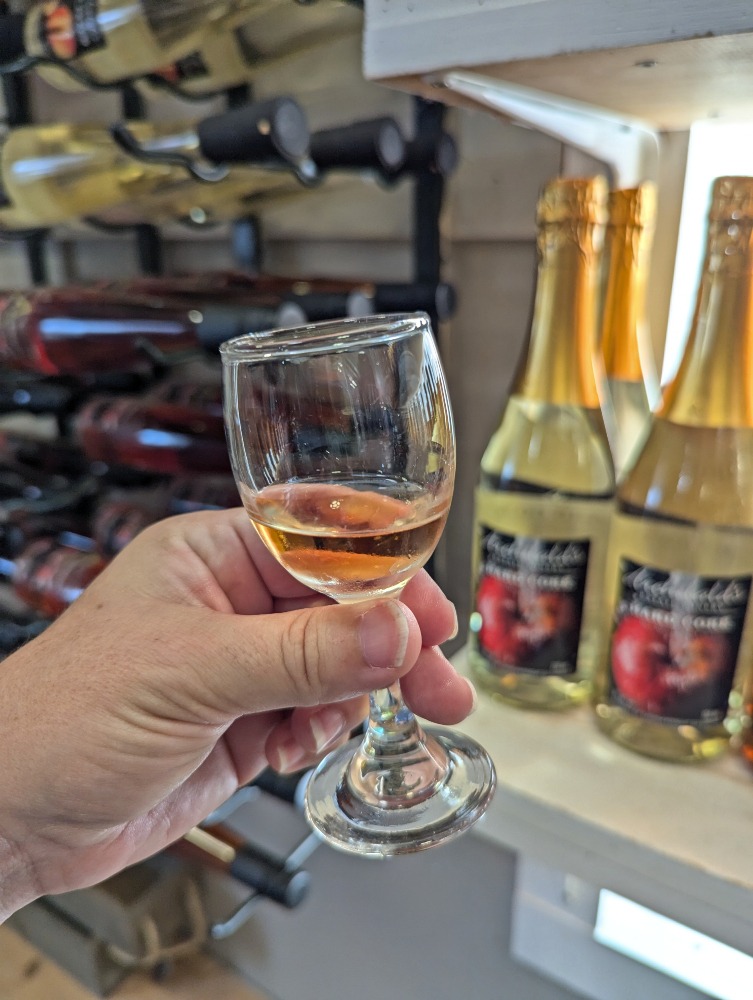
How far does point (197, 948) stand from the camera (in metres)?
0.91

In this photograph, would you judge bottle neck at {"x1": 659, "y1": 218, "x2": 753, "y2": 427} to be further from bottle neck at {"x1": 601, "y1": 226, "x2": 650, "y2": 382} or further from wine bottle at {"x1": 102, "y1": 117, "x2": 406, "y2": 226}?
wine bottle at {"x1": 102, "y1": 117, "x2": 406, "y2": 226}

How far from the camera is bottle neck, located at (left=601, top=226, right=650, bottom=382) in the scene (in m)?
0.49

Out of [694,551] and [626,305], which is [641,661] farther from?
[626,305]

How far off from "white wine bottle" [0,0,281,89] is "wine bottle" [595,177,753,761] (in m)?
0.32

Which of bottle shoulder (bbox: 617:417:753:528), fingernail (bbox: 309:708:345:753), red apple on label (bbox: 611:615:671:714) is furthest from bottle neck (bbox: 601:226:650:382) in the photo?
fingernail (bbox: 309:708:345:753)

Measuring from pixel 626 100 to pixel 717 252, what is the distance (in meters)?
0.10

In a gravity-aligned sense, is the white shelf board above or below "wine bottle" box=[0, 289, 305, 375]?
below

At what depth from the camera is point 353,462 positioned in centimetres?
31

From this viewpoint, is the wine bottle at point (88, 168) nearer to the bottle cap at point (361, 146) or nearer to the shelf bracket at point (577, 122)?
the bottle cap at point (361, 146)

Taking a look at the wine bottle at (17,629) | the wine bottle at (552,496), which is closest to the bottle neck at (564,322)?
the wine bottle at (552,496)

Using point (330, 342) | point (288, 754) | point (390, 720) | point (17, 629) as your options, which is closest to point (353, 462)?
point (330, 342)

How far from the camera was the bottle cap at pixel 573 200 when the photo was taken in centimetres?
42

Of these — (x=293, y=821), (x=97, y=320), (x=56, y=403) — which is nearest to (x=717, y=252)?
(x=97, y=320)

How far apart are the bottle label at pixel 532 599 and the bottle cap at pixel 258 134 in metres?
0.26
